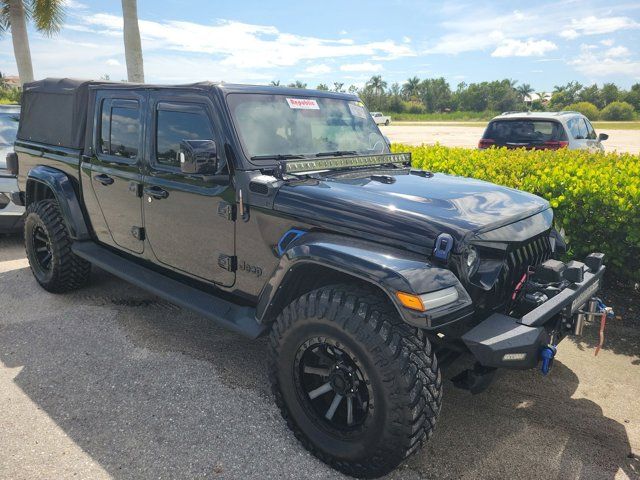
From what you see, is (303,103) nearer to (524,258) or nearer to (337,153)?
(337,153)

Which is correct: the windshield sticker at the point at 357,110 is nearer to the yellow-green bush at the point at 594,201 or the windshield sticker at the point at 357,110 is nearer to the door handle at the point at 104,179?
the yellow-green bush at the point at 594,201

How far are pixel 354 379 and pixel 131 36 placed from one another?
10.3m

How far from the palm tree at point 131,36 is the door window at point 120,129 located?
23.2 ft

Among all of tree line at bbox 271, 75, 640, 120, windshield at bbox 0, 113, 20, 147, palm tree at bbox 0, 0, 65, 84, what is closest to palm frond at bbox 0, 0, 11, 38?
palm tree at bbox 0, 0, 65, 84

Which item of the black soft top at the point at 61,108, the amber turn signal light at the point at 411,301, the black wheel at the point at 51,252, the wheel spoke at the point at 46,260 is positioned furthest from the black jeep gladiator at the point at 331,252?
the wheel spoke at the point at 46,260

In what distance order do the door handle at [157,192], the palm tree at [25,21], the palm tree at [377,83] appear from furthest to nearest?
the palm tree at [377,83] < the palm tree at [25,21] < the door handle at [157,192]

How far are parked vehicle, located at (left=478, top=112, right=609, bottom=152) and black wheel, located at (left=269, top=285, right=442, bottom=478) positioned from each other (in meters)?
6.87

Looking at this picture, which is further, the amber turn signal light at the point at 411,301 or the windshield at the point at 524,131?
the windshield at the point at 524,131

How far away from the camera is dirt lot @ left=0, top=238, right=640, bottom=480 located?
263cm

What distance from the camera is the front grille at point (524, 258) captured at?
2.75 m

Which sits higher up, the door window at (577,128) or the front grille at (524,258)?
the door window at (577,128)

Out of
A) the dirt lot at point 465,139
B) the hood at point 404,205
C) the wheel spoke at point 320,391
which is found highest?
the hood at point 404,205

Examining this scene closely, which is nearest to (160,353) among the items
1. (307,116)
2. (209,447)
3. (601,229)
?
(209,447)

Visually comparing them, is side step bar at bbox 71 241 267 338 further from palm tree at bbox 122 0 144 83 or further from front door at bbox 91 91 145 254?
palm tree at bbox 122 0 144 83
